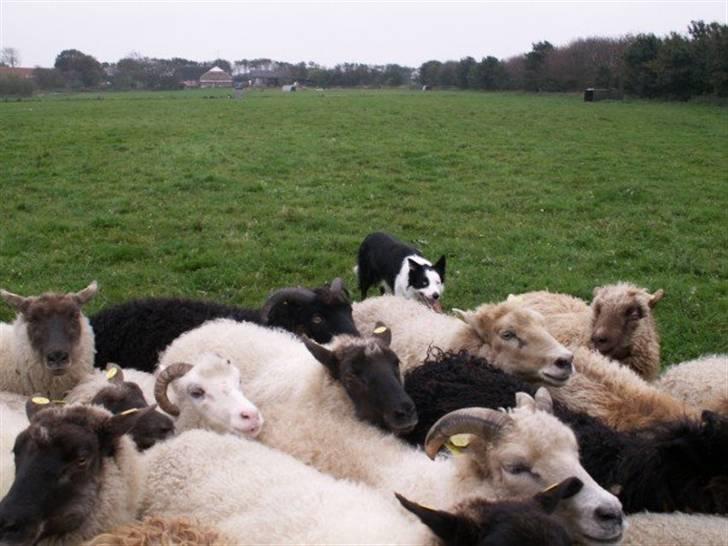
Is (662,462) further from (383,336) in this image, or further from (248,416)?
(248,416)

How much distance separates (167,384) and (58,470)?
1690 millimetres

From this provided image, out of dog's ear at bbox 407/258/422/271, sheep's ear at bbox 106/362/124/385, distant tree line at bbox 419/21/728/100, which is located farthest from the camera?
distant tree line at bbox 419/21/728/100

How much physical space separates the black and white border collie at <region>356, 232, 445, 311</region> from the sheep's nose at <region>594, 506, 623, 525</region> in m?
5.34

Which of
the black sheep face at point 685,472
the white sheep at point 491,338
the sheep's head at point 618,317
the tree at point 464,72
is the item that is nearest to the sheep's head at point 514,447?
the black sheep face at point 685,472

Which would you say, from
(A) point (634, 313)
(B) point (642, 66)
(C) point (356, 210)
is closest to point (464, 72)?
(B) point (642, 66)

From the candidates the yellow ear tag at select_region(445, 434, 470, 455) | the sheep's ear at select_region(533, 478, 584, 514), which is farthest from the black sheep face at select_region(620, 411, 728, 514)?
the sheep's ear at select_region(533, 478, 584, 514)

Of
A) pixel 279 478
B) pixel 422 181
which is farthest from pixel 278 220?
pixel 279 478

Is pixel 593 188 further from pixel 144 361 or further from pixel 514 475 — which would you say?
pixel 514 475

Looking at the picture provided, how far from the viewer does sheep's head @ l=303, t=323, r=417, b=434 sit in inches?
207

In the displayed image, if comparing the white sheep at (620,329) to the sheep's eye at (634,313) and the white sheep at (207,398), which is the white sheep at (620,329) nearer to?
the sheep's eye at (634,313)

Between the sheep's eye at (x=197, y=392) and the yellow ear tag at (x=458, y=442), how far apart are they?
192 centimetres

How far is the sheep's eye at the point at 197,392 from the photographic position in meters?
5.57

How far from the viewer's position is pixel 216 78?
415ft

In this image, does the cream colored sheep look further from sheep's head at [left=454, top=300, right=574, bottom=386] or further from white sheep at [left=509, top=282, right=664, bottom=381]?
white sheep at [left=509, top=282, right=664, bottom=381]
